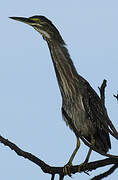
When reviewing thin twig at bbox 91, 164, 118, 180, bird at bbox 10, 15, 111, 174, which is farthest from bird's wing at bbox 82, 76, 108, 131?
thin twig at bbox 91, 164, 118, 180

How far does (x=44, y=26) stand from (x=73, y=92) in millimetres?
942

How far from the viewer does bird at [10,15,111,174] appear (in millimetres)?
5789

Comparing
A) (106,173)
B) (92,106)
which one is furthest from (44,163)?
(92,106)

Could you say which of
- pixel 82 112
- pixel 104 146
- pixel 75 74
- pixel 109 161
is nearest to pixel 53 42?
pixel 75 74

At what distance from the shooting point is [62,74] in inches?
231

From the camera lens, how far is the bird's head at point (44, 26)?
5.58 meters

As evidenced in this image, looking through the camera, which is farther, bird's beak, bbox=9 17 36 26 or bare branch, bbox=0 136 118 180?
bird's beak, bbox=9 17 36 26

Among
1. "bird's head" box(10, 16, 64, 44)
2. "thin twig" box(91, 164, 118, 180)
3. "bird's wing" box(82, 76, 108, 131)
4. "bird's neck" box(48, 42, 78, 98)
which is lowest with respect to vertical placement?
"thin twig" box(91, 164, 118, 180)

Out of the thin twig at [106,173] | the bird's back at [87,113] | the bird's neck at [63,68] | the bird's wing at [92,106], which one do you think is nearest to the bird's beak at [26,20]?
the bird's neck at [63,68]

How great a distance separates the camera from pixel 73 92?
19.6ft

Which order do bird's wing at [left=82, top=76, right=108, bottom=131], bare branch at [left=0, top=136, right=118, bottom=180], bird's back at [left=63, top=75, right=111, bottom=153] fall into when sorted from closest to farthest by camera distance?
bare branch at [left=0, top=136, right=118, bottom=180]
bird's back at [left=63, top=75, right=111, bottom=153]
bird's wing at [left=82, top=76, right=108, bottom=131]

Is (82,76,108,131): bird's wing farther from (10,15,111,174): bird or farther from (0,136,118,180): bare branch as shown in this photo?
(0,136,118,180): bare branch

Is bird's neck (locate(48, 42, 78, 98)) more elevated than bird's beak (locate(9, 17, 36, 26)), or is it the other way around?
bird's beak (locate(9, 17, 36, 26))

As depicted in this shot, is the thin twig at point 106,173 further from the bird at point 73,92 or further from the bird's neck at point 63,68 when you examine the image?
the bird's neck at point 63,68
